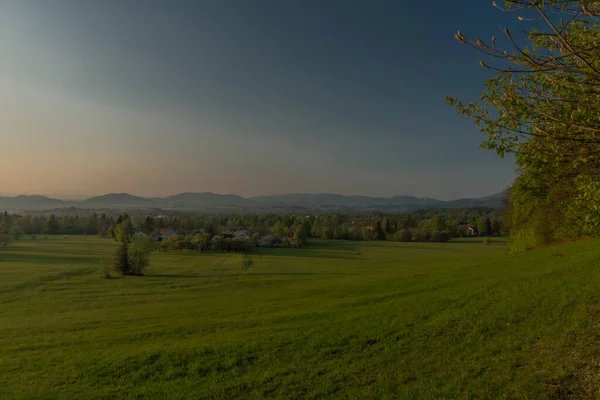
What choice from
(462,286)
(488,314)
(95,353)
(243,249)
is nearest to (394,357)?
(488,314)

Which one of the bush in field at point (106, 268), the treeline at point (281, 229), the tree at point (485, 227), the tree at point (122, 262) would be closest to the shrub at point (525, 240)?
the tree at point (122, 262)

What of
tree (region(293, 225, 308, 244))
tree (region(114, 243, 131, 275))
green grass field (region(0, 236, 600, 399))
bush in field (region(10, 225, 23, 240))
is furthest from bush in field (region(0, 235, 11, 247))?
green grass field (region(0, 236, 600, 399))

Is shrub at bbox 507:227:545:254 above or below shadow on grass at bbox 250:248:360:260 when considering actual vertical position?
above

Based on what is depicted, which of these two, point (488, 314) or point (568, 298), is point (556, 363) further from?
point (568, 298)

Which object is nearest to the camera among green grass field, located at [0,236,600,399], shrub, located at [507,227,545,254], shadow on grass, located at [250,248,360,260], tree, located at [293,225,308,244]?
green grass field, located at [0,236,600,399]

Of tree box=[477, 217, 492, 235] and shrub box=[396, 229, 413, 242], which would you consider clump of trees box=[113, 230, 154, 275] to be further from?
tree box=[477, 217, 492, 235]

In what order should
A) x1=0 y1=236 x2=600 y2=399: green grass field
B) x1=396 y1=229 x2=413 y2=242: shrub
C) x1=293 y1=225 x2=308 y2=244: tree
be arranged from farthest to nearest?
x1=396 y1=229 x2=413 y2=242: shrub < x1=293 y1=225 x2=308 y2=244: tree < x1=0 y1=236 x2=600 y2=399: green grass field

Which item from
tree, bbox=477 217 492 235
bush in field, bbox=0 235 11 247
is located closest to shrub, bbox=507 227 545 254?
tree, bbox=477 217 492 235

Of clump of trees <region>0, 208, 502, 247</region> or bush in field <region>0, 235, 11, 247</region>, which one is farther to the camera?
clump of trees <region>0, 208, 502, 247</region>

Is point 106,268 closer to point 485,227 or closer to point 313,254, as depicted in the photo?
point 313,254

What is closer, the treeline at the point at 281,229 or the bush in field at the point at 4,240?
the bush in field at the point at 4,240

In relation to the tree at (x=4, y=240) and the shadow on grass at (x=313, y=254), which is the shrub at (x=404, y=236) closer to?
the shadow on grass at (x=313, y=254)

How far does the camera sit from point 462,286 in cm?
1847

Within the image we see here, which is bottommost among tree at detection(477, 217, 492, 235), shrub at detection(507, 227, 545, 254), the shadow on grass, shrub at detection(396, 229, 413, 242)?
the shadow on grass
